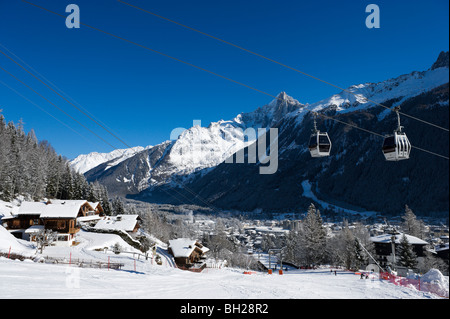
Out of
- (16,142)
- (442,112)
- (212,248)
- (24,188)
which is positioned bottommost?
(212,248)

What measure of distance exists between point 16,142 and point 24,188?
512 inches

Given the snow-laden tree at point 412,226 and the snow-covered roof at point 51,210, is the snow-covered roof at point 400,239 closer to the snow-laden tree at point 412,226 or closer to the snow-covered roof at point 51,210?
the snow-laden tree at point 412,226

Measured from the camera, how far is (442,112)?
170 meters

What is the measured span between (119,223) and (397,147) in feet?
174

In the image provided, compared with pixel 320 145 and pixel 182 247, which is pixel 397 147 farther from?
pixel 182 247

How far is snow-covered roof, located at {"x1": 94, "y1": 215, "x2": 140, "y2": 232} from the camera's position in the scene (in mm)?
51031

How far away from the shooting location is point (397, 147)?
940 centimetres

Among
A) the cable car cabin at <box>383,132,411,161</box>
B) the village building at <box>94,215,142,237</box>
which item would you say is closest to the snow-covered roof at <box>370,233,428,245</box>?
the cable car cabin at <box>383,132,411,161</box>

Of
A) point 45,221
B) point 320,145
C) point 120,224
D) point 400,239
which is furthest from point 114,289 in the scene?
point 400,239

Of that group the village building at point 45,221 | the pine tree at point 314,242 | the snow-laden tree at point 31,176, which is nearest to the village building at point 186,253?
the village building at point 45,221

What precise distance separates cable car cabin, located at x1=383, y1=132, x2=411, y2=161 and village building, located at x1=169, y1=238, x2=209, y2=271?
1521 inches
